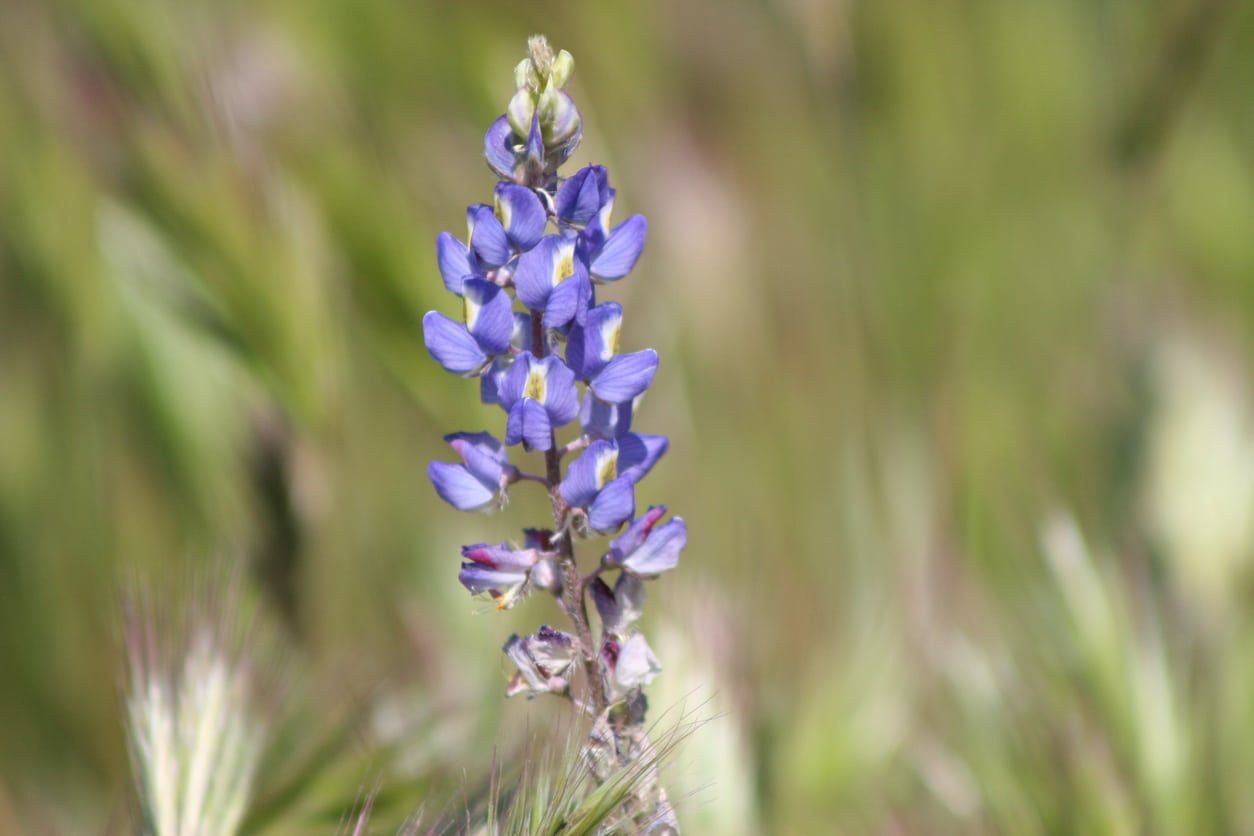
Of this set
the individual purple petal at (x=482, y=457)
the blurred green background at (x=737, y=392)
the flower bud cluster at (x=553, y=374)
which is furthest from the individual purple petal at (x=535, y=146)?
the blurred green background at (x=737, y=392)

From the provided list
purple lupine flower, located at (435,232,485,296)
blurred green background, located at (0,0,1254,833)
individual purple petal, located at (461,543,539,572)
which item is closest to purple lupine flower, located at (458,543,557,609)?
individual purple petal, located at (461,543,539,572)

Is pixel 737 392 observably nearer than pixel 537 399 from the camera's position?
No

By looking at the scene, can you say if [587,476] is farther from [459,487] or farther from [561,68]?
[561,68]

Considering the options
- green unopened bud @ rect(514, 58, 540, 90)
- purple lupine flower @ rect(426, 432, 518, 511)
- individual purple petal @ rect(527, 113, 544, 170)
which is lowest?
purple lupine flower @ rect(426, 432, 518, 511)

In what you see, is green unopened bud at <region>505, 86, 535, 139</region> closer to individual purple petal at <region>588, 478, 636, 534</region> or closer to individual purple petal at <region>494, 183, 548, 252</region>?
individual purple petal at <region>494, 183, 548, 252</region>

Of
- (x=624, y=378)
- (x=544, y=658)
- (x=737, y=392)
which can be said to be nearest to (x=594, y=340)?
(x=624, y=378)

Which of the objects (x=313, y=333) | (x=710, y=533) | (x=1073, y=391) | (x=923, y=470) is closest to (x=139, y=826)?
(x=313, y=333)
